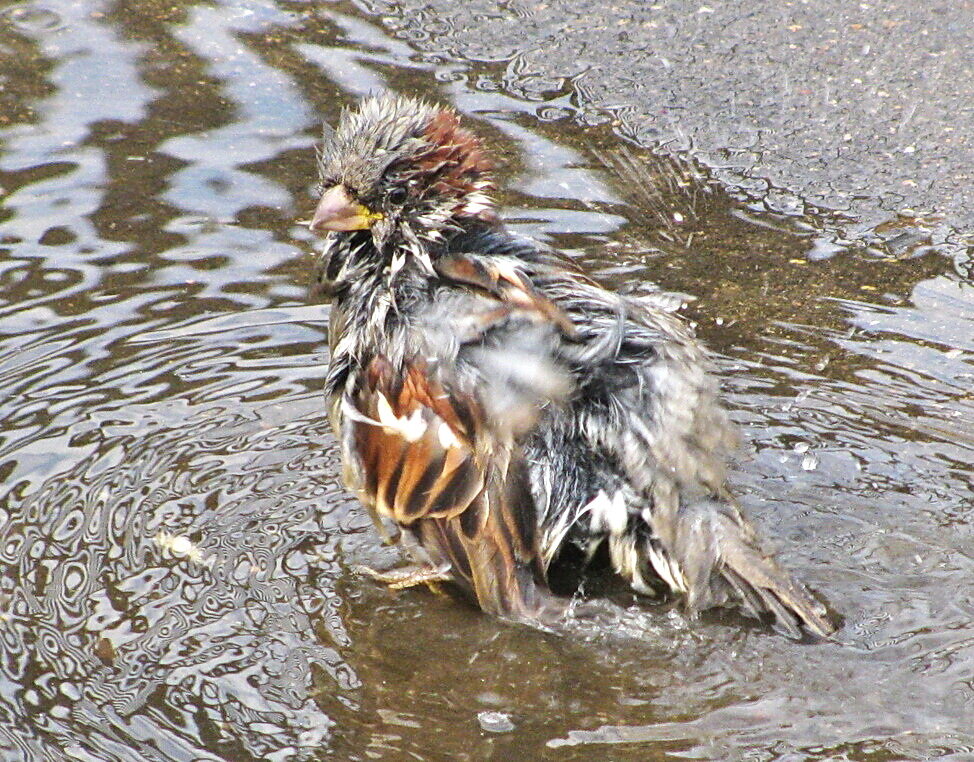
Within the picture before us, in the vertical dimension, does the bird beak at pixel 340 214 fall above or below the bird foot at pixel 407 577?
above

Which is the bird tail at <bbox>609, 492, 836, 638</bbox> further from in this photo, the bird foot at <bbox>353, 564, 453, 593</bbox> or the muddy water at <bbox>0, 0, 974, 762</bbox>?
the bird foot at <bbox>353, 564, 453, 593</bbox>

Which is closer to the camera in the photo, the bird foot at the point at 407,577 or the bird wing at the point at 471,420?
the bird wing at the point at 471,420

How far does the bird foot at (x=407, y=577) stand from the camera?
3964 millimetres

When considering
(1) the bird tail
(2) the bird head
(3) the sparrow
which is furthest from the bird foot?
(2) the bird head

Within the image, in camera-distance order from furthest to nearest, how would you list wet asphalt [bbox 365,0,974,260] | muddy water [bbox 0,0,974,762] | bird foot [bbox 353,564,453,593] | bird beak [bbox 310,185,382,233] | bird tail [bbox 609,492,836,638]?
wet asphalt [bbox 365,0,974,260] < bird foot [bbox 353,564,453,593] < bird beak [bbox 310,185,382,233] < bird tail [bbox 609,492,836,638] < muddy water [bbox 0,0,974,762]

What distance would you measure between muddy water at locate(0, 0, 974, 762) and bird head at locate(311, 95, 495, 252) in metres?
0.94

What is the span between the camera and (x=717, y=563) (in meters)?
3.69

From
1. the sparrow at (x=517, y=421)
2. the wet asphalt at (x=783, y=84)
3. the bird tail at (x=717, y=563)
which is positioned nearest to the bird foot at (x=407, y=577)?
the sparrow at (x=517, y=421)

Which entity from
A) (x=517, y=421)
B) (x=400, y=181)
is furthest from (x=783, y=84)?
(x=517, y=421)

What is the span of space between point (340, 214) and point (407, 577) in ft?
3.52

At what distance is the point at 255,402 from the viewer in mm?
4711

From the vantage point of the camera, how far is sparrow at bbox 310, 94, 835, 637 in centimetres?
367

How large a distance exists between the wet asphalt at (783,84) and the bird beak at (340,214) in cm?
243

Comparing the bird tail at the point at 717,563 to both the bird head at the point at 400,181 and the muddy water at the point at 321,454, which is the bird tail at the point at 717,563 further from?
the bird head at the point at 400,181
